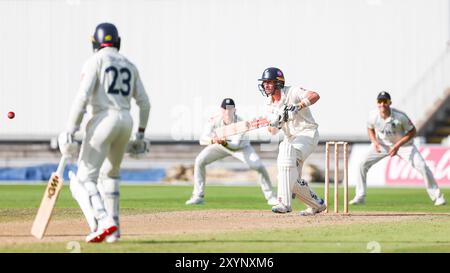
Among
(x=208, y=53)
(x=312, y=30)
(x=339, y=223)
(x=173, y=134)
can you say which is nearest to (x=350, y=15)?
(x=312, y=30)

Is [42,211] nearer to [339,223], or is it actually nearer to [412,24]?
[339,223]

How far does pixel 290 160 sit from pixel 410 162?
4.65m

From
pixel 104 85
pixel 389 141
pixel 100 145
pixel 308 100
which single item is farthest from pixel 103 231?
pixel 389 141

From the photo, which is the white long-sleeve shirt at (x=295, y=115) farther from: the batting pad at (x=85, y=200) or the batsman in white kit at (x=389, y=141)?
the batsman in white kit at (x=389, y=141)

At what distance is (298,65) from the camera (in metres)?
28.5

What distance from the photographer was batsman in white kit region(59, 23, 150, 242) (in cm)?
874

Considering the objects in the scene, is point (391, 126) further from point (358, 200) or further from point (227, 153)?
point (227, 153)

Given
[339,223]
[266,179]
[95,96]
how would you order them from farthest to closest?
[266,179] → [339,223] → [95,96]

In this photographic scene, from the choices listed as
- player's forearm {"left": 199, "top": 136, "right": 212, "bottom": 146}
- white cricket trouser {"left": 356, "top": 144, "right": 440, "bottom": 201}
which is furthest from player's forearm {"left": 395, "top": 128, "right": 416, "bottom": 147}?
player's forearm {"left": 199, "top": 136, "right": 212, "bottom": 146}

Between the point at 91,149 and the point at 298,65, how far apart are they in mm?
19989

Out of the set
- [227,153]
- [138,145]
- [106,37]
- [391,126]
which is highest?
[106,37]

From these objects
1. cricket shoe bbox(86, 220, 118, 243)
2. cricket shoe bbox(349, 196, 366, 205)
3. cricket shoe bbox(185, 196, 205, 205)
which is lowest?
cricket shoe bbox(349, 196, 366, 205)

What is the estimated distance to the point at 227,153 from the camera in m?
15.8

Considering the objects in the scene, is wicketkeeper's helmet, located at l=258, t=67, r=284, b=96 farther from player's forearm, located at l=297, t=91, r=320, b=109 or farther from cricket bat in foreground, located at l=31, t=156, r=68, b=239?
cricket bat in foreground, located at l=31, t=156, r=68, b=239
